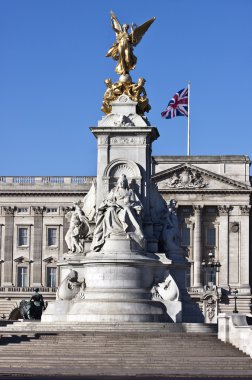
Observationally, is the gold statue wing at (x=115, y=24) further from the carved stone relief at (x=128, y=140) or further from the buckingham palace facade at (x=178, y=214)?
the buckingham palace facade at (x=178, y=214)

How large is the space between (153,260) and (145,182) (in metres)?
3.69

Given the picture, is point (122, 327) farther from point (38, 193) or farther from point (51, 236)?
point (38, 193)

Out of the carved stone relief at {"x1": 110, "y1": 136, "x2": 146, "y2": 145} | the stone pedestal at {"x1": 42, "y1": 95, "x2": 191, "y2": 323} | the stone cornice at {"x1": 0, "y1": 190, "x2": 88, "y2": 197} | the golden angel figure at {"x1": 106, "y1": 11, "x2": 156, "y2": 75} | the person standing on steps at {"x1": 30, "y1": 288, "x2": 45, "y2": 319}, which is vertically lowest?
the person standing on steps at {"x1": 30, "y1": 288, "x2": 45, "y2": 319}

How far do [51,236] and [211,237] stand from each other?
1511cm

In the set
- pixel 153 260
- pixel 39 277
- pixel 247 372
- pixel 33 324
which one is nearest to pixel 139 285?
pixel 153 260

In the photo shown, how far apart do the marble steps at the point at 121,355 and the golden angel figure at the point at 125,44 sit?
13212 millimetres

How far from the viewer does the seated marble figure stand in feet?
161

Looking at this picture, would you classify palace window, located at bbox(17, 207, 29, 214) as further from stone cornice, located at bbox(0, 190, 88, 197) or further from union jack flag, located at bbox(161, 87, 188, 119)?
union jack flag, located at bbox(161, 87, 188, 119)

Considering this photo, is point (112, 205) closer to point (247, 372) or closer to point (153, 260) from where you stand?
point (153, 260)

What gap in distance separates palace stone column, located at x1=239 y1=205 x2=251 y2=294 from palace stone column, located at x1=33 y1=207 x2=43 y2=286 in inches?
734

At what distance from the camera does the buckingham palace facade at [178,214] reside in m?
113

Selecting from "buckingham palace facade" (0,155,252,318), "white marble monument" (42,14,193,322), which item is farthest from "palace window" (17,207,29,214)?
"white marble monument" (42,14,193,322)

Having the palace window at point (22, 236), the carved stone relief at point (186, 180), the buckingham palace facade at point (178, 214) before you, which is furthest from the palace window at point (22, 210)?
the carved stone relief at point (186, 180)

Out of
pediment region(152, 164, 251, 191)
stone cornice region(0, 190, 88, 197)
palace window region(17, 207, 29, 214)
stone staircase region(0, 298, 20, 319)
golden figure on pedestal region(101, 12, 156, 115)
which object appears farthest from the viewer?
palace window region(17, 207, 29, 214)
